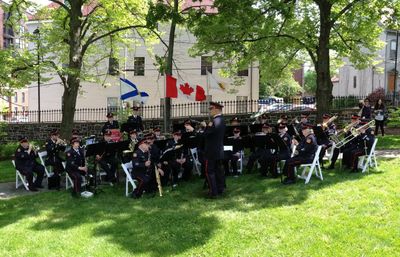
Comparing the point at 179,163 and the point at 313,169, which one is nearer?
the point at 313,169

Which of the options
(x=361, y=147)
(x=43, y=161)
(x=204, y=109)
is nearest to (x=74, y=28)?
(x=43, y=161)

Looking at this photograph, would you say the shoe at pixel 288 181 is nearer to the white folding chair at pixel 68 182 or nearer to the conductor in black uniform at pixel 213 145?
the conductor in black uniform at pixel 213 145

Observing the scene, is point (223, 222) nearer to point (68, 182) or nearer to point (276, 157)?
point (276, 157)

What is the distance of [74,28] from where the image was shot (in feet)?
55.5

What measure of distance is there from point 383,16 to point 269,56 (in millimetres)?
4927

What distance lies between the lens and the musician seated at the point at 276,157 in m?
11.3

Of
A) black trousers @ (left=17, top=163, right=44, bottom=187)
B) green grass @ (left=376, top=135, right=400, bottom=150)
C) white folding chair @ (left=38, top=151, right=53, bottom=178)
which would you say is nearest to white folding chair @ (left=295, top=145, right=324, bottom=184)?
green grass @ (left=376, top=135, right=400, bottom=150)

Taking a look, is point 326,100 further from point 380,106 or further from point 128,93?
point 128,93

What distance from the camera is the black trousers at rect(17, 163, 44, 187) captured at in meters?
11.8

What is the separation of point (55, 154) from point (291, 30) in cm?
1136

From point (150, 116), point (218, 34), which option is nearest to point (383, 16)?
point (218, 34)

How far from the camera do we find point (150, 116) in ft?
82.2

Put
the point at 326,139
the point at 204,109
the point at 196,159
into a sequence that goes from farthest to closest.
→ the point at 204,109, the point at 196,159, the point at 326,139

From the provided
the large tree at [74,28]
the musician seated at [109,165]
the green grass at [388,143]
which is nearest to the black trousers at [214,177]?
the musician seated at [109,165]
